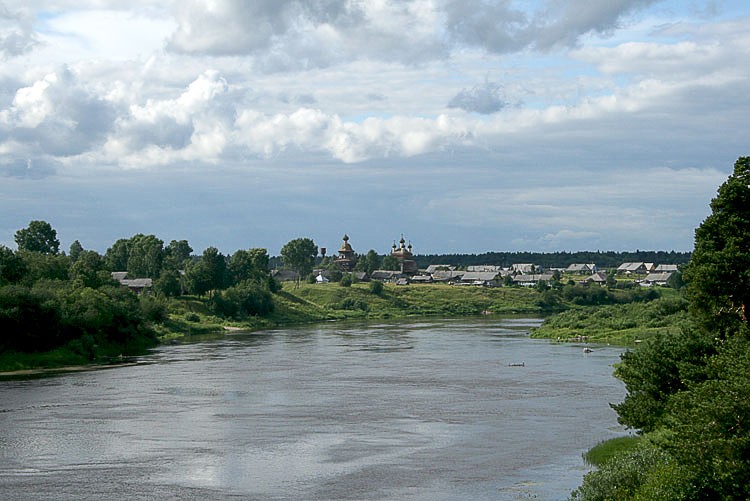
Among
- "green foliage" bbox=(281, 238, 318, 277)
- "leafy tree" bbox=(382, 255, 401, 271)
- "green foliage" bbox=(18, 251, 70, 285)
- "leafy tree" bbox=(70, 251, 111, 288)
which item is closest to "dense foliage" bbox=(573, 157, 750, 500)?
"leafy tree" bbox=(70, 251, 111, 288)

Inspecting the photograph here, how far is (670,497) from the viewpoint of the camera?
63.3 feet

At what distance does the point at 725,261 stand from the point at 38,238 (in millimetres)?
113563

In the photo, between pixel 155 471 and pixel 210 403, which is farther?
pixel 210 403

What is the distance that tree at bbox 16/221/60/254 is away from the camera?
12850 centimetres

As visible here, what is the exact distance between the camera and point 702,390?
19438mm

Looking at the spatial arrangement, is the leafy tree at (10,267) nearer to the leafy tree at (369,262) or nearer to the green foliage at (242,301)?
the green foliage at (242,301)

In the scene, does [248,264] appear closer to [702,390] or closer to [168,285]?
[168,285]

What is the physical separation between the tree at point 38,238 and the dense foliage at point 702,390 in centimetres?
11002

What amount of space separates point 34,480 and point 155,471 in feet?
11.6

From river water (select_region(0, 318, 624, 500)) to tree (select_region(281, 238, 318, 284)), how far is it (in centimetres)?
9505

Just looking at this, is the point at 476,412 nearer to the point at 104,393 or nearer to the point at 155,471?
the point at 155,471

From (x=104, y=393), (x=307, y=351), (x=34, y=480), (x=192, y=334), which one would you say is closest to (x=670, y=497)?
(x=34, y=480)

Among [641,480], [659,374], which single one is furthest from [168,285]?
[641,480]

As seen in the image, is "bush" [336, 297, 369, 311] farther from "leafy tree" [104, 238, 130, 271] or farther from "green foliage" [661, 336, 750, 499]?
"green foliage" [661, 336, 750, 499]
